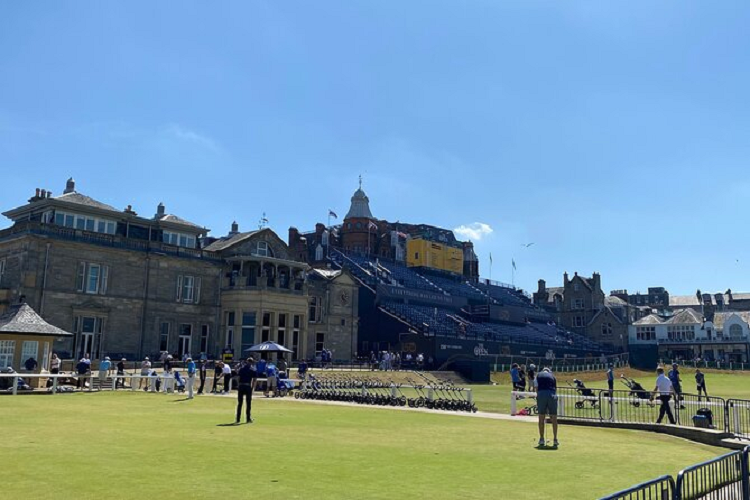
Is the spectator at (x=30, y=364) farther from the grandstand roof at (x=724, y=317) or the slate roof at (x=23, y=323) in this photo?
the grandstand roof at (x=724, y=317)

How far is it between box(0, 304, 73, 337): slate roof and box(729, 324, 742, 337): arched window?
9776 centimetres

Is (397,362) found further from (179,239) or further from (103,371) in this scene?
(103,371)

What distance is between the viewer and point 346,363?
186 ft

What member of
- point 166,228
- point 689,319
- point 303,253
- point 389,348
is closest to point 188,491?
point 166,228

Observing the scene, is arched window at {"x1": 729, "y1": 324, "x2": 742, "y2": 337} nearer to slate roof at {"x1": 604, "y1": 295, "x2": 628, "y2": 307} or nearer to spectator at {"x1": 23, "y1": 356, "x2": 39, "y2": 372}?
slate roof at {"x1": 604, "y1": 295, "x2": 628, "y2": 307}

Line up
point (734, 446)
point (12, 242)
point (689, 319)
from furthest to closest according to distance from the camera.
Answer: point (689, 319)
point (12, 242)
point (734, 446)

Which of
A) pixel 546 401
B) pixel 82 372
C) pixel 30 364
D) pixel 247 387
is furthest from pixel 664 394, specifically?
pixel 30 364

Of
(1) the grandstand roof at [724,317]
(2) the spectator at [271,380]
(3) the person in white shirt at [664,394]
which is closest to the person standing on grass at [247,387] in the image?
(3) the person in white shirt at [664,394]

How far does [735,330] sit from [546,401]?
99.2m

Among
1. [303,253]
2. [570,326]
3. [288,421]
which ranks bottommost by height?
[288,421]

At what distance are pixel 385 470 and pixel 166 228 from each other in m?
43.3

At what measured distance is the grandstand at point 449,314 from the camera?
66188mm

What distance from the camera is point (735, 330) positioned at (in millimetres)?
99500

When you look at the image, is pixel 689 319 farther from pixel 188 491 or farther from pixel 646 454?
pixel 188 491
